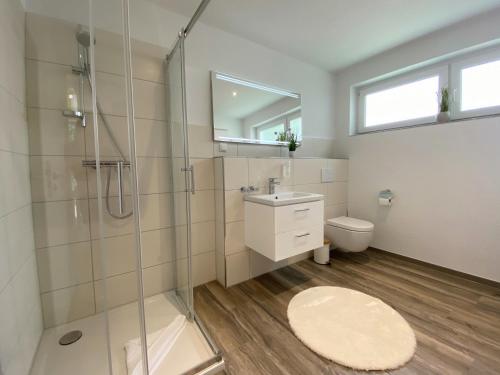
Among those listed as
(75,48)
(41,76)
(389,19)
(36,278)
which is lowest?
(36,278)

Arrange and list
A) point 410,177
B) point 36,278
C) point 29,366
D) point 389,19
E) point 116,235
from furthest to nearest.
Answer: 1. point 410,177
2. point 389,19
3. point 116,235
4. point 36,278
5. point 29,366

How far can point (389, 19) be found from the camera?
188 cm

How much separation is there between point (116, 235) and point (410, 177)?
285 centimetres

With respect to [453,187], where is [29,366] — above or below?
below

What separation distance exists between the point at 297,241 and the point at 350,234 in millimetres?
777

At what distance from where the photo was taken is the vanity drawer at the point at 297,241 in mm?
1663

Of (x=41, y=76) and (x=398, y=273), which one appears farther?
(x=398, y=273)

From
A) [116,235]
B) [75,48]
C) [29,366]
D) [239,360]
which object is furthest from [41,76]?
[239,360]

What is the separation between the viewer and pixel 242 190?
191 cm

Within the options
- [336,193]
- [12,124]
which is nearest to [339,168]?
[336,193]

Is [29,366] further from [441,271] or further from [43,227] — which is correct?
[441,271]

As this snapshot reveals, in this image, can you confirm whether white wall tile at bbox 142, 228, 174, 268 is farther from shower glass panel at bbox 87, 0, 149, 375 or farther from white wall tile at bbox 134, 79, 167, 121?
white wall tile at bbox 134, 79, 167, 121

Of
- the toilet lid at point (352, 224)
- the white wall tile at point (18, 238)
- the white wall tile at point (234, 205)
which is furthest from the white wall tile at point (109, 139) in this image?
the toilet lid at point (352, 224)

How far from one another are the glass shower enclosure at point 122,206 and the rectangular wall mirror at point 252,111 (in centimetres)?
46
